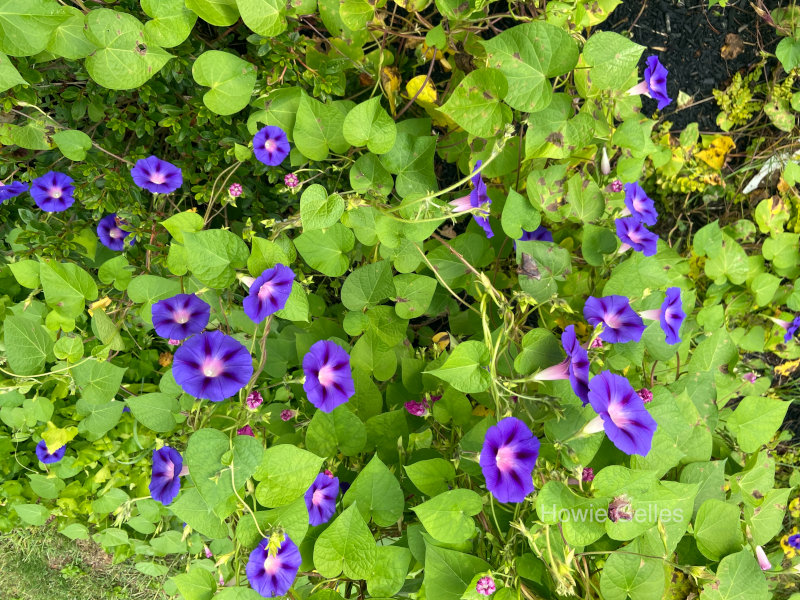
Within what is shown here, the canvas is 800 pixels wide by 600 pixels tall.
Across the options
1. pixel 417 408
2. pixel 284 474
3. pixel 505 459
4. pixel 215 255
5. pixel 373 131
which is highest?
pixel 373 131

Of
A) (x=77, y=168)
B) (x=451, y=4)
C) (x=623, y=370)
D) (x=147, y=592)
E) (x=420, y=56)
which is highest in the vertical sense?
(x=451, y=4)

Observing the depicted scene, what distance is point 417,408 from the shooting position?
5.06ft

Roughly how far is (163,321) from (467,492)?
2.93 feet

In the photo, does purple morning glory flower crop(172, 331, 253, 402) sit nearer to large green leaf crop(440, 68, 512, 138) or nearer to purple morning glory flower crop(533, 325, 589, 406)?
purple morning glory flower crop(533, 325, 589, 406)

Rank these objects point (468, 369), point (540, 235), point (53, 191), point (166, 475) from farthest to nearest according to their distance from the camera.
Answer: point (540, 235) → point (53, 191) → point (166, 475) → point (468, 369)

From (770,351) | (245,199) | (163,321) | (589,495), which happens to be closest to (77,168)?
(245,199)

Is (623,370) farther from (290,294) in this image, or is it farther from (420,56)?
(420,56)

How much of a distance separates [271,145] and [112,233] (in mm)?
627

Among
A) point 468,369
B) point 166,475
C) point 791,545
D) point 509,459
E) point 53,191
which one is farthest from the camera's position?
point 791,545

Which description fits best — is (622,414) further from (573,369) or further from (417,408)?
(417,408)

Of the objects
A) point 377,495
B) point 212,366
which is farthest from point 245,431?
point 377,495

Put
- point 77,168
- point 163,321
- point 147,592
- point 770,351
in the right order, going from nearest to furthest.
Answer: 1. point 163,321
2. point 77,168
3. point 147,592
4. point 770,351

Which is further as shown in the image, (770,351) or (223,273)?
(770,351)

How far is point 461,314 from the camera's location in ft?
5.96
